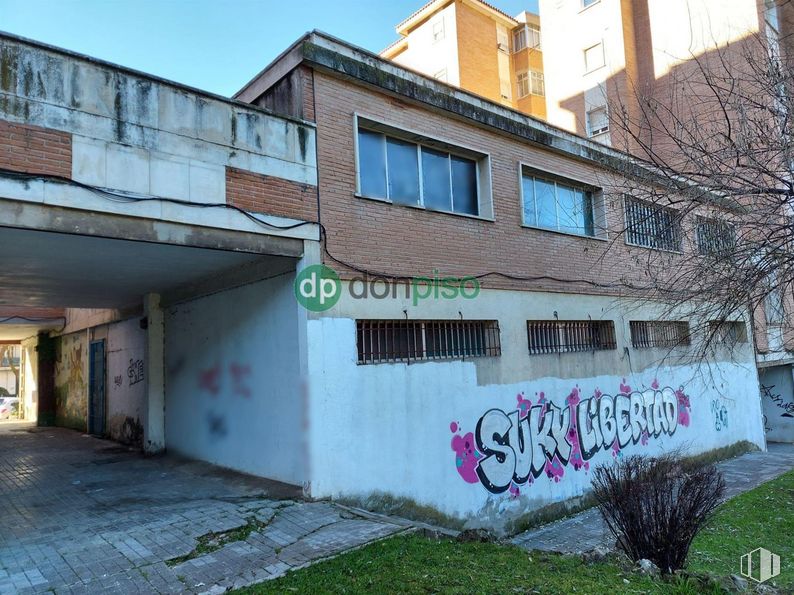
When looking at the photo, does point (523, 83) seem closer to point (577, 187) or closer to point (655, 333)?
point (577, 187)

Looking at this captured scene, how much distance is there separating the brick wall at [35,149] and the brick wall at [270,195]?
165 centimetres

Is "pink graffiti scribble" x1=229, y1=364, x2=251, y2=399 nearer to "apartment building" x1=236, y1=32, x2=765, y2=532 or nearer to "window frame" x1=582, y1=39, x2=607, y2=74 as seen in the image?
"apartment building" x1=236, y1=32, x2=765, y2=532

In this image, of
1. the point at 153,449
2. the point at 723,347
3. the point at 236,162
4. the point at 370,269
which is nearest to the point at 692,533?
the point at 370,269

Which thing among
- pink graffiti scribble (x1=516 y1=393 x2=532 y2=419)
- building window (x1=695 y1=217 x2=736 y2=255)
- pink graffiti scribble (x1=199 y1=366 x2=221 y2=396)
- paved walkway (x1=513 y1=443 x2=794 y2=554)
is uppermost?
building window (x1=695 y1=217 x2=736 y2=255)

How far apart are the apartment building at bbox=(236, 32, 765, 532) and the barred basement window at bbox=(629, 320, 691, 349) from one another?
265mm

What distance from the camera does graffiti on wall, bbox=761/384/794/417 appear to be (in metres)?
18.5

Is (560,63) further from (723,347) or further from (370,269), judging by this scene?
(370,269)

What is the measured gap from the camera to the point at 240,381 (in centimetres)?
802

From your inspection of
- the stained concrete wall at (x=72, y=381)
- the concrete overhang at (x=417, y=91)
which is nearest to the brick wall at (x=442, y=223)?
the concrete overhang at (x=417, y=91)

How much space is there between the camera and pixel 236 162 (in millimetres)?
6465

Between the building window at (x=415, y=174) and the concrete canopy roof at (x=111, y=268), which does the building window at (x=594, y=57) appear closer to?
the building window at (x=415, y=174)

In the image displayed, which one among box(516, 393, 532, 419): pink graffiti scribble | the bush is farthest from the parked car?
the bush

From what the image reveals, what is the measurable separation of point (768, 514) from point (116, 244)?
10.6m

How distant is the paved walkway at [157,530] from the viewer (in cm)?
423
